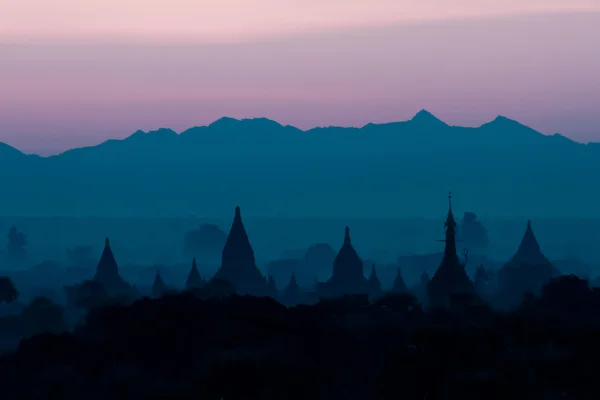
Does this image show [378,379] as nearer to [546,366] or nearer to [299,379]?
[299,379]

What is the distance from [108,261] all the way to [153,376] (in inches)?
3044

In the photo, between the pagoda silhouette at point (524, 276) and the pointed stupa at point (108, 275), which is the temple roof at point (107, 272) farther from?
the pagoda silhouette at point (524, 276)

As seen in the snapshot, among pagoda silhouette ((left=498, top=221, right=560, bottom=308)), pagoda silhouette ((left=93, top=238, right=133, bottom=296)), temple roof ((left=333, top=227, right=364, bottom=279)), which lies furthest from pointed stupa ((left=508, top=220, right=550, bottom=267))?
pagoda silhouette ((left=93, top=238, right=133, bottom=296))

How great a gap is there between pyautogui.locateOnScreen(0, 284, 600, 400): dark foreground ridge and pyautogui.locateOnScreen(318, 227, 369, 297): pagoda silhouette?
4822 centimetres

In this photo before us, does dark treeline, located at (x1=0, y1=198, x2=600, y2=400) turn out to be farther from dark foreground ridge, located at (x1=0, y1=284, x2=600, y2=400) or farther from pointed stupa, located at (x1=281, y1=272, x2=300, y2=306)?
pointed stupa, located at (x1=281, y1=272, x2=300, y2=306)

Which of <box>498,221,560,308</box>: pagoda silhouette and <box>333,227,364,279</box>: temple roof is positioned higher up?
<box>333,227,364,279</box>: temple roof

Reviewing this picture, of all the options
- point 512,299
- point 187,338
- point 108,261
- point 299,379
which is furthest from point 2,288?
point 299,379

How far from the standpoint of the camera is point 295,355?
6719 cm

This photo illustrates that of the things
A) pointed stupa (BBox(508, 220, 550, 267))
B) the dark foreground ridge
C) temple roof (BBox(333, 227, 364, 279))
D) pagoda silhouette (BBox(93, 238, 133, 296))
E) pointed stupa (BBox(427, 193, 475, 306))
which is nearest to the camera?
the dark foreground ridge

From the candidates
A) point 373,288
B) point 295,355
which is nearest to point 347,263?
point 373,288

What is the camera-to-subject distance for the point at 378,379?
62.9 metres

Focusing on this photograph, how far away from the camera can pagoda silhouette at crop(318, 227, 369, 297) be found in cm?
12875

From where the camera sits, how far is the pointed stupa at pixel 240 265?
12812 cm

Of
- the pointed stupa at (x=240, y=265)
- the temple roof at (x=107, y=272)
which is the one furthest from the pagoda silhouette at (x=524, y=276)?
the temple roof at (x=107, y=272)
